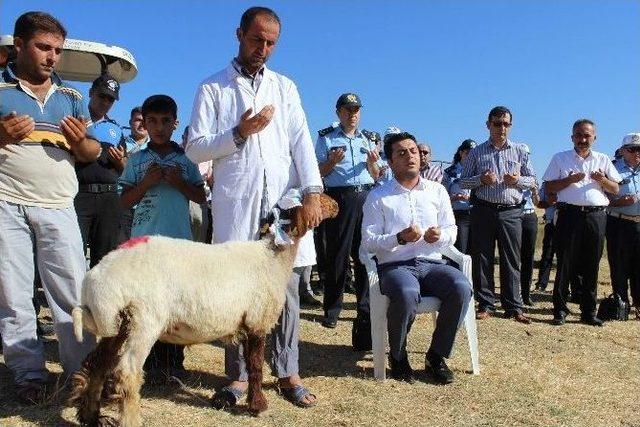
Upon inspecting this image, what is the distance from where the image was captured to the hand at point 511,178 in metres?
7.56

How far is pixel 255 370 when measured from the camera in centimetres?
400

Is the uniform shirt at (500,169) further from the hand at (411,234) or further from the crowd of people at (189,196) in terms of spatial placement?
the hand at (411,234)

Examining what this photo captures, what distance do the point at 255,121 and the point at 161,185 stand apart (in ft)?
3.74

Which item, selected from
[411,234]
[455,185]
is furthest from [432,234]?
[455,185]

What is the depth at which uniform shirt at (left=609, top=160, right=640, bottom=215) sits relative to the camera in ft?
27.0

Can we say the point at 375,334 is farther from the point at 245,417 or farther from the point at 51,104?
the point at 51,104

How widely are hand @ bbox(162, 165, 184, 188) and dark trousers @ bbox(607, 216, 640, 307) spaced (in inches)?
261

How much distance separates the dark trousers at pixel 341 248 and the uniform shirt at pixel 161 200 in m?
2.85

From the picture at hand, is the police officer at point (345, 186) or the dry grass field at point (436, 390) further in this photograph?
the police officer at point (345, 186)

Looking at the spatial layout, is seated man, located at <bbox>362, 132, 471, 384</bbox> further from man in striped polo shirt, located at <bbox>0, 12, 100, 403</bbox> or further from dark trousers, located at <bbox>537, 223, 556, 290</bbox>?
dark trousers, located at <bbox>537, 223, 556, 290</bbox>

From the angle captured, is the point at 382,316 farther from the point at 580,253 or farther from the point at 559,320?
the point at 580,253

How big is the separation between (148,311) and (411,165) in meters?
2.94

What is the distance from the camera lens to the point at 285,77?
14.8 ft

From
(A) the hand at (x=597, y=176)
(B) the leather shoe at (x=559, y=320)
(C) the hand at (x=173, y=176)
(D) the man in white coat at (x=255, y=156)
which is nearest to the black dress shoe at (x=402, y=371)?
(D) the man in white coat at (x=255, y=156)
